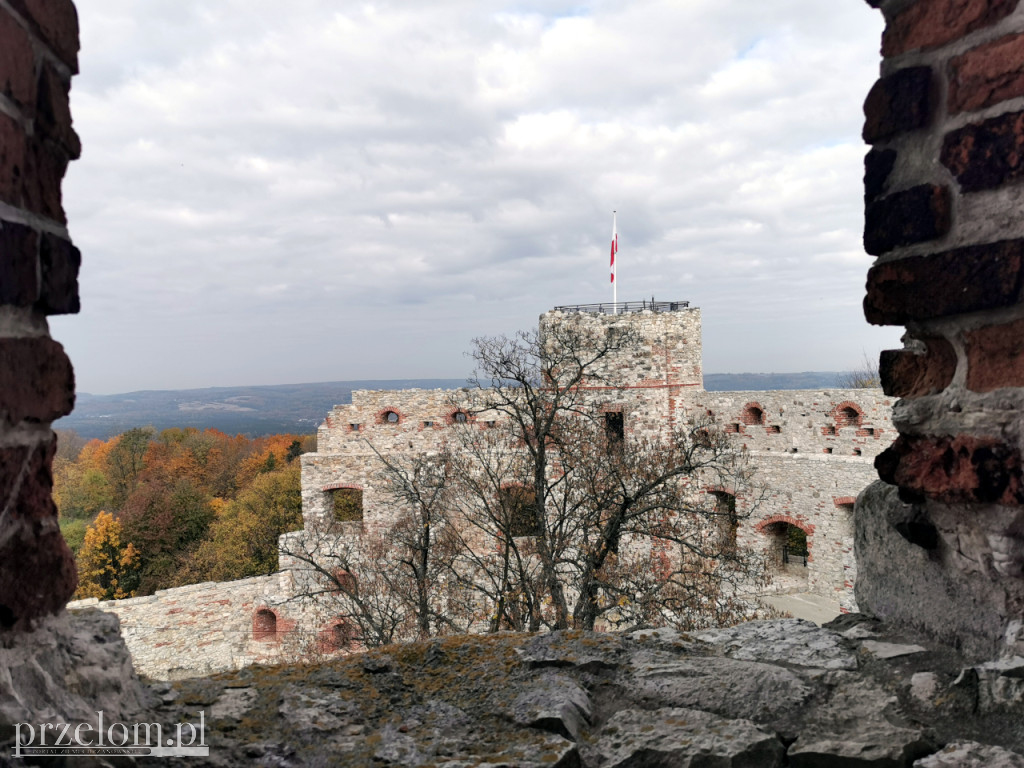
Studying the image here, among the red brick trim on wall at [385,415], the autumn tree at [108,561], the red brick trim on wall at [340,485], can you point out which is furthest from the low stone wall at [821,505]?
the autumn tree at [108,561]

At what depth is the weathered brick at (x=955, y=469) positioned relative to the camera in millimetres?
1556

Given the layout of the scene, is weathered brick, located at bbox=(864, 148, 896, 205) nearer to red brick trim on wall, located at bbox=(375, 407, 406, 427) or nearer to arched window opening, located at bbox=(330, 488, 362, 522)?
red brick trim on wall, located at bbox=(375, 407, 406, 427)

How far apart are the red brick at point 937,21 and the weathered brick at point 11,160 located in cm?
208

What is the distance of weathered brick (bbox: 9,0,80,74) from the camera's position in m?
1.37

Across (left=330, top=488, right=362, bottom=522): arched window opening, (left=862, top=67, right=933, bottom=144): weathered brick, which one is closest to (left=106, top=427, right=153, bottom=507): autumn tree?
(left=330, top=488, right=362, bottom=522): arched window opening

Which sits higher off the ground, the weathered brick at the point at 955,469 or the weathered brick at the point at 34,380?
the weathered brick at the point at 34,380

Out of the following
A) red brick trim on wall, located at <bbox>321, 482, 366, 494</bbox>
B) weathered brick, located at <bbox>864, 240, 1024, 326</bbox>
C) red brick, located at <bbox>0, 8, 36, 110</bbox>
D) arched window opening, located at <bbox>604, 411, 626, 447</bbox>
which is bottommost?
red brick trim on wall, located at <bbox>321, 482, 366, 494</bbox>

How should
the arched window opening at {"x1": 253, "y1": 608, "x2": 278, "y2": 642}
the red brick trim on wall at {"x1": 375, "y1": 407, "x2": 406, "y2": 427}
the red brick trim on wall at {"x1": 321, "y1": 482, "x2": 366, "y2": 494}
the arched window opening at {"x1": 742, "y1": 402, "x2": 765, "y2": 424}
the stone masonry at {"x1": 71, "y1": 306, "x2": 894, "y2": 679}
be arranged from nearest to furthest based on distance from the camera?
the stone masonry at {"x1": 71, "y1": 306, "x2": 894, "y2": 679}
the arched window opening at {"x1": 253, "y1": 608, "x2": 278, "y2": 642}
the red brick trim on wall at {"x1": 321, "y1": 482, "x2": 366, "y2": 494}
the red brick trim on wall at {"x1": 375, "y1": 407, "x2": 406, "y2": 427}
the arched window opening at {"x1": 742, "y1": 402, "x2": 765, "y2": 424}

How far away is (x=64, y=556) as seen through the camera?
4.83 ft

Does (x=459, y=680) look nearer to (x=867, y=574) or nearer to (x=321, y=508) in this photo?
(x=867, y=574)

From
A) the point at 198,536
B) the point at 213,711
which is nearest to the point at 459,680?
the point at 213,711

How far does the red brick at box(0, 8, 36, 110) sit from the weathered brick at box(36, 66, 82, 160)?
45 millimetres

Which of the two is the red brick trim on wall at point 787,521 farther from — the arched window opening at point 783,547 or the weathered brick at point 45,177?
the weathered brick at point 45,177

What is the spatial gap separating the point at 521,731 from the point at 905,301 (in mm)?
1450
